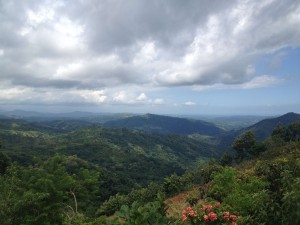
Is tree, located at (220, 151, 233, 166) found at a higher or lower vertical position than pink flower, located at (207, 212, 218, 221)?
lower

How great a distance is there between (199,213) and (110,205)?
2010 inches

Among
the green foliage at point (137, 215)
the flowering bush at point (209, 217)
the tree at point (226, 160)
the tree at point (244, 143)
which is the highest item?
the green foliage at point (137, 215)

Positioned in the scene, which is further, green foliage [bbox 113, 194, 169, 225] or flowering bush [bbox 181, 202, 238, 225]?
flowering bush [bbox 181, 202, 238, 225]

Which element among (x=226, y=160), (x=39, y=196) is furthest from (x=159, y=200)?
(x=226, y=160)

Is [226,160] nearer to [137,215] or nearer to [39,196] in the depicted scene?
[39,196]

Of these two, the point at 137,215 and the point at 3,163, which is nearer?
the point at 137,215

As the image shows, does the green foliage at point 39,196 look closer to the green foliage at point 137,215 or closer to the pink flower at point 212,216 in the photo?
the pink flower at point 212,216

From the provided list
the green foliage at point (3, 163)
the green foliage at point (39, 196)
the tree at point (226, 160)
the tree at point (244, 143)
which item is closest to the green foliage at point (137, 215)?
the green foliage at point (39, 196)

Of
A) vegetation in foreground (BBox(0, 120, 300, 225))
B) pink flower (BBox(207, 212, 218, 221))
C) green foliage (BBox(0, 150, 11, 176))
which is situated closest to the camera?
vegetation in foreground (BBox(0, 120, 300, 225))

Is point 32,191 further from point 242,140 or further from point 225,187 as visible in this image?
point 242,140

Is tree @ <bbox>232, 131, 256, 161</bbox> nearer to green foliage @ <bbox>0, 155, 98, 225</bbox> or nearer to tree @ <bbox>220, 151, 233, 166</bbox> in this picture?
tree @ <bbox>220, 151, 233, 166</bbox>

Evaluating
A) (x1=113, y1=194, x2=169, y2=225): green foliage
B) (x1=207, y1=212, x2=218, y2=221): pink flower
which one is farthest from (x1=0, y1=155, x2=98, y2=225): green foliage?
(x1=113, y1=194, x2=169, y2=225): green foliage

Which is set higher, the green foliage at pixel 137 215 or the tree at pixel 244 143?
the green foliage at pixel 137 215

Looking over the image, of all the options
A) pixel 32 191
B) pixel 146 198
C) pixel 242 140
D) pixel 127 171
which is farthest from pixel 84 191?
pixel 127 171
